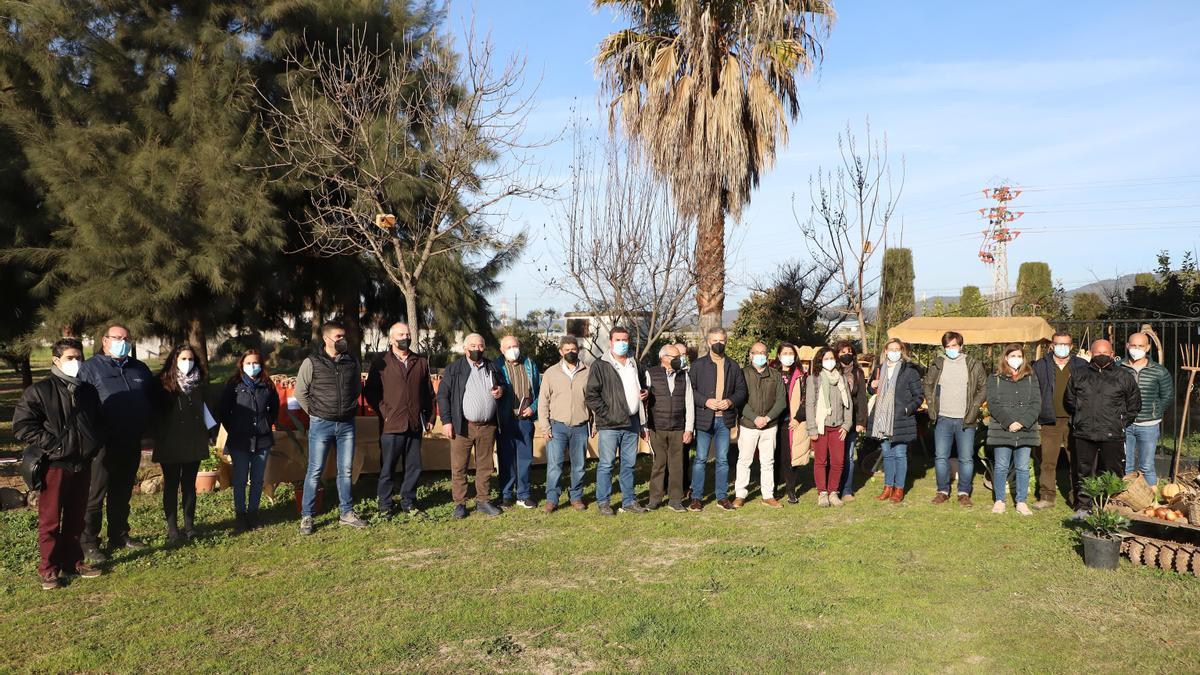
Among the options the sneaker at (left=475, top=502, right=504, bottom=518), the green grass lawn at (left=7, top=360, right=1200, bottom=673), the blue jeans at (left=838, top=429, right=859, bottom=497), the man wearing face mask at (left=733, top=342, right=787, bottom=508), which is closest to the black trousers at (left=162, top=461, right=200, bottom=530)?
the green grass lawn at (left=7, top=360, right=1200, bottom=673)

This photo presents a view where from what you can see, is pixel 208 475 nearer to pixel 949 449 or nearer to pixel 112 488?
pixel 112 488

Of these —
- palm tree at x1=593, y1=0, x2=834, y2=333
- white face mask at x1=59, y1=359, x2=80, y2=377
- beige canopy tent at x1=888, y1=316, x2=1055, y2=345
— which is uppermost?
palm tree at x1=593, y1=0, x2=834, y2=333

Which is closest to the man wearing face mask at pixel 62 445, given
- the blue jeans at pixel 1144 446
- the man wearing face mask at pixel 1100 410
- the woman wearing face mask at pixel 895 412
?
the woman wearing face mask at pixel 895 412

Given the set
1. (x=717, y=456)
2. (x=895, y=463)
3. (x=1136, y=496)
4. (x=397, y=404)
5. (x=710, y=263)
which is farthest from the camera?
(x=710, y=263)

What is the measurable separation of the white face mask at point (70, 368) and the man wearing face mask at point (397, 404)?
242 cm

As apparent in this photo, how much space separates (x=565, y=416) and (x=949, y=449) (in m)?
3.78

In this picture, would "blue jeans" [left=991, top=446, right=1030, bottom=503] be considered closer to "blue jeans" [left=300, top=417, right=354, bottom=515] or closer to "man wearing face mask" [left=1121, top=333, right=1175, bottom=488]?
"man wearing face mask" [left=1121, top=333, right=1175, bottom=488]

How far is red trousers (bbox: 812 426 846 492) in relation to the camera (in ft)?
28.7

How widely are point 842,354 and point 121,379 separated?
6.43m

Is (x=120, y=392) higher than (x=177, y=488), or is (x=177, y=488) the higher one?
(x=120, y=392)

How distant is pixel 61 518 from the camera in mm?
6125

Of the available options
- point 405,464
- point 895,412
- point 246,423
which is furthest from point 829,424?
point 246,423

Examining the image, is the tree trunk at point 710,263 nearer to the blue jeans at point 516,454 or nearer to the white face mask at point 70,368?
the blue jeans at point 516,454

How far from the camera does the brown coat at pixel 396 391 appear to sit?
796 cm
